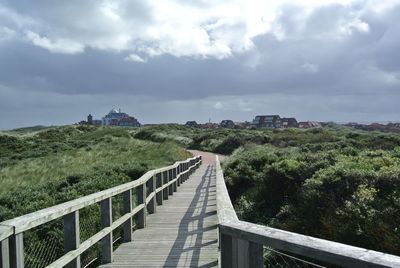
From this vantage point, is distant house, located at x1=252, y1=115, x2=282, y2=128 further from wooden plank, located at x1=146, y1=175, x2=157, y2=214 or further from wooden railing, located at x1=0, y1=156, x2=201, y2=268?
wooden railing, located at x1=0, y1=156, x2=201, y2=268

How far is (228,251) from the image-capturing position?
395cm

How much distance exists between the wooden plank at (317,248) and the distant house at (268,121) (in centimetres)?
18198

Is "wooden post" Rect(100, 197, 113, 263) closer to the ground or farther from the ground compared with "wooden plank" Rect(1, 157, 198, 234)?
closer to the ground

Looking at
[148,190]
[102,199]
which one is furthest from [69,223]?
[148,190]

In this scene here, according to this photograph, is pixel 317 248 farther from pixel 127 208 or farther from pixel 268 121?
pixel 268 121

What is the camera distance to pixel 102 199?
6590mm

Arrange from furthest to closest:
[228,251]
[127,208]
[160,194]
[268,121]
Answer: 1. [268,121]
2. [160,194]
3. [127,208]
4. [228,251]

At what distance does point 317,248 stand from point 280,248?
1.29 feet

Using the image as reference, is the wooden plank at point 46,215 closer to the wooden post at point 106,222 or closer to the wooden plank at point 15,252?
the wooden plank at point 15,252

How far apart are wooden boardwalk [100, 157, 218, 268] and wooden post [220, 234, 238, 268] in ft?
9.97

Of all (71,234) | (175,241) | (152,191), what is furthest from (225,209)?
(152,191)

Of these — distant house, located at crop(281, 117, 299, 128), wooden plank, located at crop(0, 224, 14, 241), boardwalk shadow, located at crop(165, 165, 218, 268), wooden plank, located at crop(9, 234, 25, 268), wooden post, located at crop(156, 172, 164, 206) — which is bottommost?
boardwalk shadow, located at crop(165, 165, 218, 268)

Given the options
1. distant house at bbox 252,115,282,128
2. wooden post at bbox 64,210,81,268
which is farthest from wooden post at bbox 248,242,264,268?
distant house at bbox 252,115,282,128

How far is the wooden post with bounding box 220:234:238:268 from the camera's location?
3836 mm
